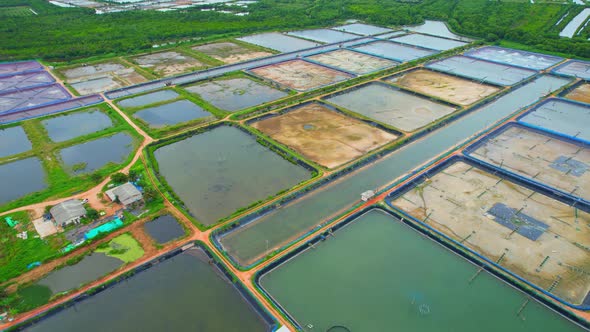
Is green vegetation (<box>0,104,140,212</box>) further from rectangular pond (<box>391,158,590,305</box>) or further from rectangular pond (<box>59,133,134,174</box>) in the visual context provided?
rectangular pond (<box>391,158,590,305</box>)

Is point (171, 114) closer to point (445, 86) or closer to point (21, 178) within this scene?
point (21, 178)

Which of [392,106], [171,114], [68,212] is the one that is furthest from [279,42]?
[68,212]

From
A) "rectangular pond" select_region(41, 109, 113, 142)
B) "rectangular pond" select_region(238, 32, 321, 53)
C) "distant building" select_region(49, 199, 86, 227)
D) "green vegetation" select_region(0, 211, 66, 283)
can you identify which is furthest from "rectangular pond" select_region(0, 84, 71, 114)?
"rectangular pond" select_region(238, 32, 321, 53)

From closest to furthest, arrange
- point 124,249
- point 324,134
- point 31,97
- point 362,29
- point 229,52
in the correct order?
point 124,249 → point 324,134 → point 31,97 → point 229,52 → point 362,29

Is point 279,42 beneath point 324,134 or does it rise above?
above

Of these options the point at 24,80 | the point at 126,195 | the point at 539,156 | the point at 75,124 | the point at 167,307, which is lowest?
the point at 167,307

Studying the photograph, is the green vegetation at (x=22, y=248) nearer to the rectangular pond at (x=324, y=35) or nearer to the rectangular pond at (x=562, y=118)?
the rectangular pond at (x=562, y=118)

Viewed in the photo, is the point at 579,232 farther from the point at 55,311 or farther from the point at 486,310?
the point at 55,311

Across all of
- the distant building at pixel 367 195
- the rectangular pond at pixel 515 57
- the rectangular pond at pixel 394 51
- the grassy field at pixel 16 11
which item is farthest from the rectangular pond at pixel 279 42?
the grassy field at pixel 16 11
